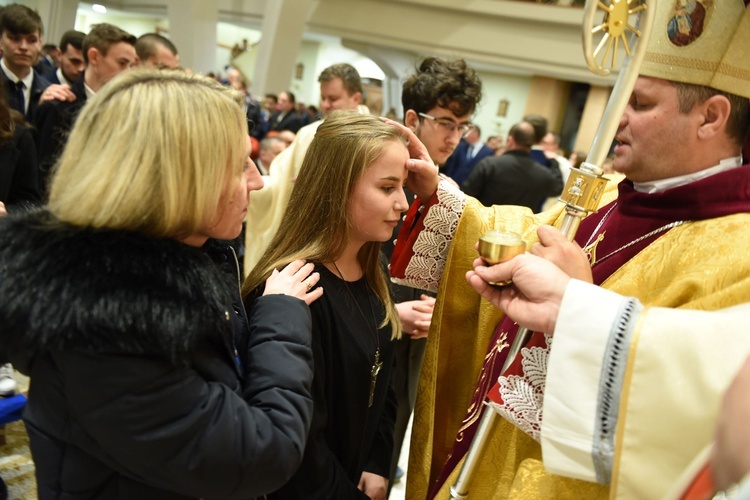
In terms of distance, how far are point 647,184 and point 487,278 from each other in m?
0.60

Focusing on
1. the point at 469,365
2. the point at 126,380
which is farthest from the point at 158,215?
the point at 469,365

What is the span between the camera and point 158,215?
106 centimetres

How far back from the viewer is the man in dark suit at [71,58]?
4.64 metres

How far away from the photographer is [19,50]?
4012 mm

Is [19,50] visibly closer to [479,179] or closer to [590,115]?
[479,179]

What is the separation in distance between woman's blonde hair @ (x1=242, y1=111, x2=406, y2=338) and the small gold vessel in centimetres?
49

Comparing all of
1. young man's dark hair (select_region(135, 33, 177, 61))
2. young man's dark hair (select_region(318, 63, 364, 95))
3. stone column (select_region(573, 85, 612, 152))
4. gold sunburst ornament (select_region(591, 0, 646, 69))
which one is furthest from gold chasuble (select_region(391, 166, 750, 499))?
stone column (select_region(573, 85, 612, 152))

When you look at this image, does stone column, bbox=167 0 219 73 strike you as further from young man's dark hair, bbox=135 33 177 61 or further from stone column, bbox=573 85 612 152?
young man's dark hair, bbox=135 33 177 61

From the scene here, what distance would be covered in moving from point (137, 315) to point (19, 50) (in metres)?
3.84

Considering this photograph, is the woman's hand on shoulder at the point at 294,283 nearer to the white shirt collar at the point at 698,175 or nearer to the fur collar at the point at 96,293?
the fur collar at the point at 96,293

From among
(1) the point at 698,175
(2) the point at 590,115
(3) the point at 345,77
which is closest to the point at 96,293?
(1) the point at 698,175

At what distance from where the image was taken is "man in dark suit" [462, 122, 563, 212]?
5.32 meters

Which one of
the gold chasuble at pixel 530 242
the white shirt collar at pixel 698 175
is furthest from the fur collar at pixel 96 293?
the white shirt collar at pixel 698 175

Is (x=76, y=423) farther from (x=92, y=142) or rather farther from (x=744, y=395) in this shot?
(x=744, y=395)
